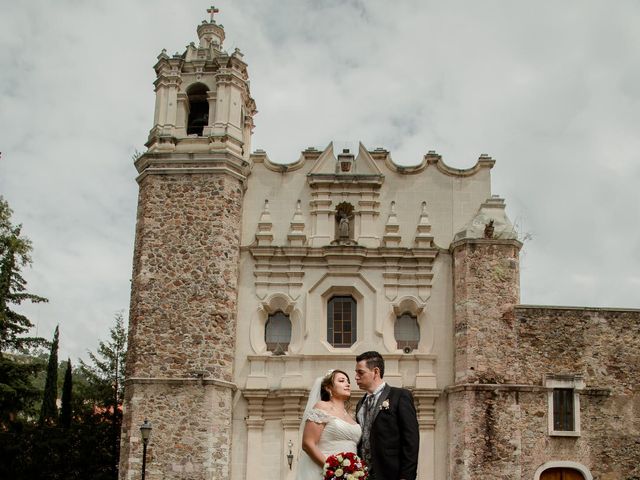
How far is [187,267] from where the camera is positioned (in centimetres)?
2228

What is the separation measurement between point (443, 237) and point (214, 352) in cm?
658

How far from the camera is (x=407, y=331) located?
23234mm

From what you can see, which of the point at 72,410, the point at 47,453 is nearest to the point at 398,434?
the point at 47,453

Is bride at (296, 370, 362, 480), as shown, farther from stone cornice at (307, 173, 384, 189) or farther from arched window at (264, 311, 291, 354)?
stone cornice at (307, 173, 384, 189)

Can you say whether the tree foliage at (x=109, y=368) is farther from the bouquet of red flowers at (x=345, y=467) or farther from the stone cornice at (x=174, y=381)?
the bouquet of red flowers at (x=345, y=467)

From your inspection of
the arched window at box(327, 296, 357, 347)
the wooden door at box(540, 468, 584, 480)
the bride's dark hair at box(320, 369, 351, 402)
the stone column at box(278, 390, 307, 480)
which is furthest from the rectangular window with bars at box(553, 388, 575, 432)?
the bride's dark hair at box(320, 369, 351, 402)

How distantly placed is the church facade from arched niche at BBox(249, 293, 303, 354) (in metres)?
0.04

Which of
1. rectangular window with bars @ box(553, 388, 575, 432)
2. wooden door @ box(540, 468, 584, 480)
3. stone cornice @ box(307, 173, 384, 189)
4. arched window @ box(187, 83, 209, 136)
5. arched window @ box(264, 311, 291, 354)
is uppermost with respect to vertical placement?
arched window @ box(187, 83, 209, 136)

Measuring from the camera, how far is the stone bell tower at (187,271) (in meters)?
21.1

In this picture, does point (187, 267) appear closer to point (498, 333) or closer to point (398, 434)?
point (498, 333)

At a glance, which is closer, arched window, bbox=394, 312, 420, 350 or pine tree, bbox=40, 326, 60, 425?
arched window, bbox=394, 312, 420, 350

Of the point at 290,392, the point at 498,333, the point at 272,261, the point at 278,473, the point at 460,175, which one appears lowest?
the point at 278,473

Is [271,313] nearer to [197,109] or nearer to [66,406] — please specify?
[197,109]

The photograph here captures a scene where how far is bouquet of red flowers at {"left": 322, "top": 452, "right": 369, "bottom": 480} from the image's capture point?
7.85 metres
